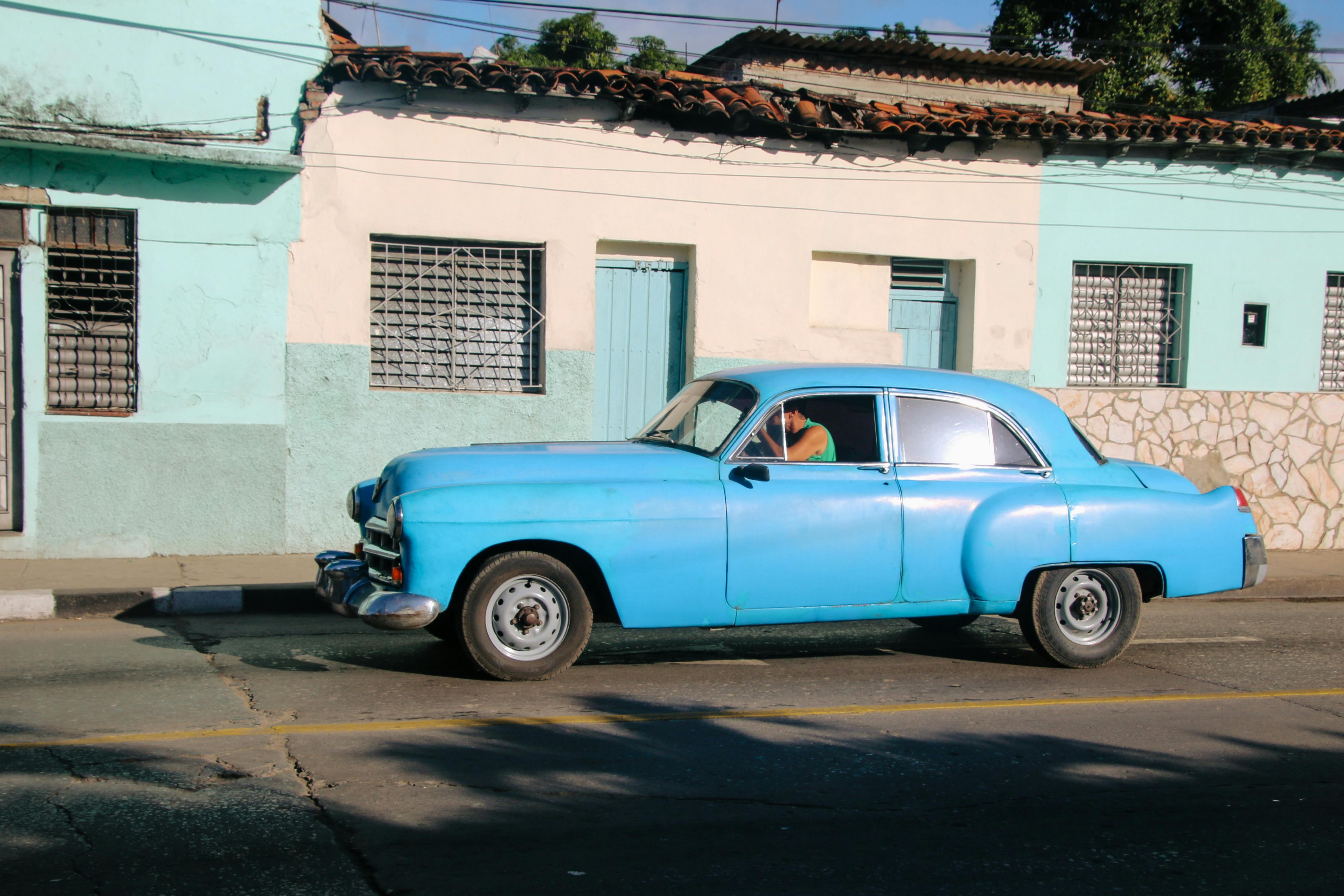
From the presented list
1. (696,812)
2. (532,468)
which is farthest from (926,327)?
(696,812)

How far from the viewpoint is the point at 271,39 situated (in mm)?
10602

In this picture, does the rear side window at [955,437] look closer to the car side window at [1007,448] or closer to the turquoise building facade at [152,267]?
the car side window at [1007,448]

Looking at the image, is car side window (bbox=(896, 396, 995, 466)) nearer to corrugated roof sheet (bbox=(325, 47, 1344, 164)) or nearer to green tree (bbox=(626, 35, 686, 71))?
corrugated roof sheet (bbox=(325, 47, 1344, 164))

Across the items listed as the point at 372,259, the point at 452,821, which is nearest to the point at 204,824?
the point at 452,821

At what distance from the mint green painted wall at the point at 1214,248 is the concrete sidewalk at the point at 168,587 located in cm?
346

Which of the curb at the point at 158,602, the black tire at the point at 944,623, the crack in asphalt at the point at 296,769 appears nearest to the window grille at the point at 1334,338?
the black tire at the point at 944,623

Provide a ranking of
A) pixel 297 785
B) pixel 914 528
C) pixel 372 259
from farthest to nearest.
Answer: pixel 372 259 < pixel 914 528 < pixel 297 785

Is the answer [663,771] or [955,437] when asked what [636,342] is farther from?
[663,771]

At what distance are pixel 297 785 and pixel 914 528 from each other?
3602 mm

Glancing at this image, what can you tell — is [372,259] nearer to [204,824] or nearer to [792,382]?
[792,382]

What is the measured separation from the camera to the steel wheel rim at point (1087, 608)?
23.2 feet

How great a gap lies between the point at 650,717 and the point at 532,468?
4.84ft

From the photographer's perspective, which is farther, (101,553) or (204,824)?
(101,553)

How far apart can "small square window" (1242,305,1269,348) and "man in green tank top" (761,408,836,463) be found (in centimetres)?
897
